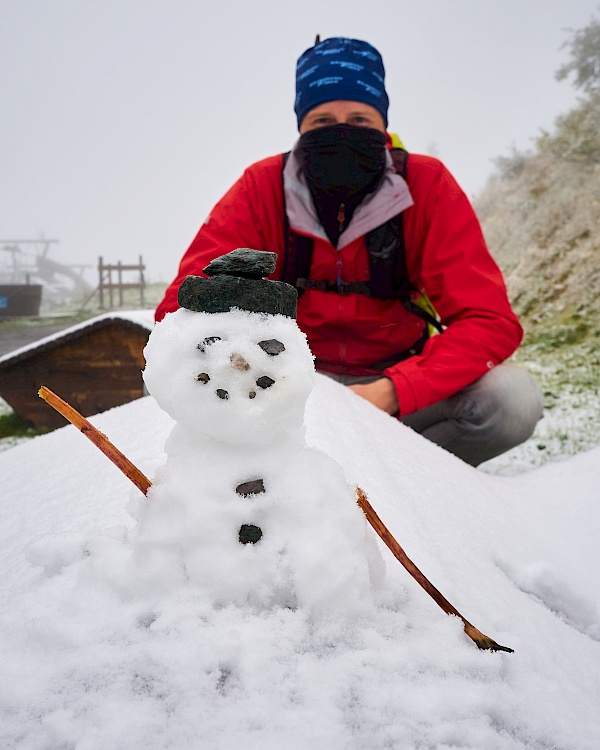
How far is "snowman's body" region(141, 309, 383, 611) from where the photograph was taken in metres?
0.68

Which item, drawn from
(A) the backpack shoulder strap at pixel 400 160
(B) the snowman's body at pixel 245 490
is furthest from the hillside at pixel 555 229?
(B) the snowman's body at pixel 245 490

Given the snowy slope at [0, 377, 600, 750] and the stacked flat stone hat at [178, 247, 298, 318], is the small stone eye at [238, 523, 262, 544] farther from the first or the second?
the stacked flat stone hat at [178, 247, 298, 318]

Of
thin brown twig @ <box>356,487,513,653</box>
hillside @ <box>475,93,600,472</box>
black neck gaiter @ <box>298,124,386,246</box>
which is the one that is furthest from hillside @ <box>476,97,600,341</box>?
thin brown twig @ <box>356,487,513,653</box>

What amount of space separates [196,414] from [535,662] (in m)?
0.67

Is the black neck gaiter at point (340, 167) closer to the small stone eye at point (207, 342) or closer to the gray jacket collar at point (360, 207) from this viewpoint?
the gray jacket collar at point (360, 207)

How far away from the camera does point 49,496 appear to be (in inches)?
49.3

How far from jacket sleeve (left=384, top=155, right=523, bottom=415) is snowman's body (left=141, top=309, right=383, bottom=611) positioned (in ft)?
5.20

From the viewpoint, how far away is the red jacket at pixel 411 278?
2.32 m

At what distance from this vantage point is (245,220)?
2.54 m

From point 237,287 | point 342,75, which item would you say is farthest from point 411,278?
point 237,287

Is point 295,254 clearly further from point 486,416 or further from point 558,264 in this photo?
point 558,264

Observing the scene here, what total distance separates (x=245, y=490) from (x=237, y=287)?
1.00ft

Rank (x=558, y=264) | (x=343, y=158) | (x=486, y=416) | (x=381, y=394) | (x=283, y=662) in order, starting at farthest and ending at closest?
(x=558, y=264) → (x=486, y=416) → (x=343, y=158) → (x=381, y=394) → (x=283, y=662)

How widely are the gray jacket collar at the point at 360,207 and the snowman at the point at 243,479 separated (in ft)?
6.01
